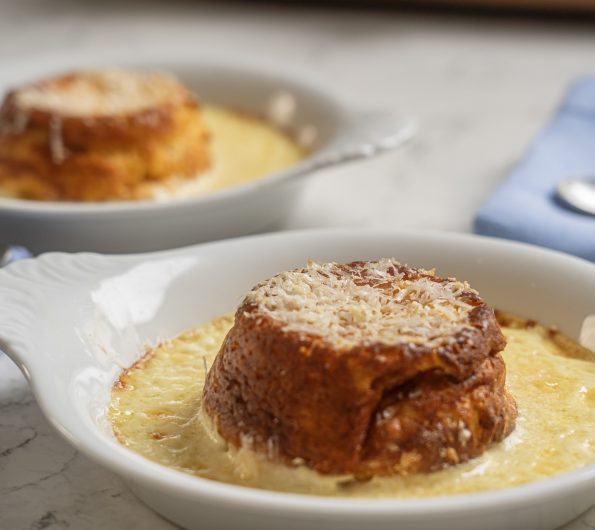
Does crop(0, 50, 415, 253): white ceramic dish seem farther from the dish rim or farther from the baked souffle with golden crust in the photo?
the baked souffle with golden crust

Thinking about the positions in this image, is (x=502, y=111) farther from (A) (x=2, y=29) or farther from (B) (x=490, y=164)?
(A) (x=2, y=29)

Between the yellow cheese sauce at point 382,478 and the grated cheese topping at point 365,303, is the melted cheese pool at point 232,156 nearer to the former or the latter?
the yellow cheese sauce at point 382,478

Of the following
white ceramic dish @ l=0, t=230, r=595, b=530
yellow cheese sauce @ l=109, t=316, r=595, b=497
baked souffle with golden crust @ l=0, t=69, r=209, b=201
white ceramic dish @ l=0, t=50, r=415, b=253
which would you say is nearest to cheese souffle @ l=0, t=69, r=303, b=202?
baked souffle with golden crust @ l=0, t=69, r=209, b=201

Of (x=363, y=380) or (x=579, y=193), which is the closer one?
(x=363, y=380)

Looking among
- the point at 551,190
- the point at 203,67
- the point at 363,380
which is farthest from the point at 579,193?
the point at 203,67

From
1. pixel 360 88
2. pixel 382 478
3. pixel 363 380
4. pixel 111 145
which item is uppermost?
pixel 363 380

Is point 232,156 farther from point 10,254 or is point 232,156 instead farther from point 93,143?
point 10,254

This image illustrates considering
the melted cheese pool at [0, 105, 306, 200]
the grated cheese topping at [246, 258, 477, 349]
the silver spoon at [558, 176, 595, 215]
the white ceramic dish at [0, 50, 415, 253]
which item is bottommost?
the melted cheese pool at [0, 105, 306, 200]
